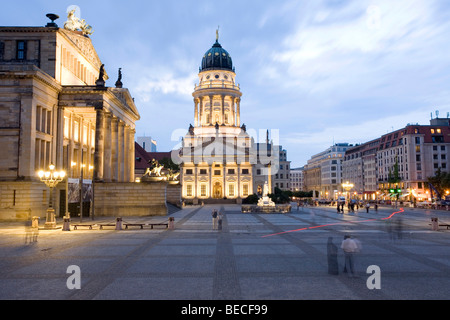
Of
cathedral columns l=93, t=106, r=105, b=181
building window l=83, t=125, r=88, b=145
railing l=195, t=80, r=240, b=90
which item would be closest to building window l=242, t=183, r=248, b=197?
railing l=195, t=80, r=240, b=90

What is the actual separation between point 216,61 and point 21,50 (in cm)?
8272

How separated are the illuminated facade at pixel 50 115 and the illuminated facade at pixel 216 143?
48.5 metres

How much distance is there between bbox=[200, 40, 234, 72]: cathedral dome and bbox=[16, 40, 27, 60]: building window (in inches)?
3180

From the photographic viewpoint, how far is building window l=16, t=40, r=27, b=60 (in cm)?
4541

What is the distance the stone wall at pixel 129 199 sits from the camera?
45.1 m

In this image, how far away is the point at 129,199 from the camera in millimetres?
45625

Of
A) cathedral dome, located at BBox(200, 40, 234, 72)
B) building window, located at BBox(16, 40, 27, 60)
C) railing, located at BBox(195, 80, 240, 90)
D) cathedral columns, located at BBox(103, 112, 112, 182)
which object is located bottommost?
cathedral columns, located at BBox(103, 112, 112, 182)

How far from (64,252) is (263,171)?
101 m

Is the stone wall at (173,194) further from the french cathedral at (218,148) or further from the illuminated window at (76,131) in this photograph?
the french cathedral at (218,148)

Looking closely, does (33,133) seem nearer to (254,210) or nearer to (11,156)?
(11,156)

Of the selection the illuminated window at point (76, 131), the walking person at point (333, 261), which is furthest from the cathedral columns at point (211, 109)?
the walking person at point (333, 261)

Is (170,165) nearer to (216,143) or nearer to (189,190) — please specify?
(189,190)

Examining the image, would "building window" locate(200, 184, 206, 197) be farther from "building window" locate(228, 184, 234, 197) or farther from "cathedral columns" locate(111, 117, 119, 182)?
"cathedral columns" locate(111, 117, 119, 182)
